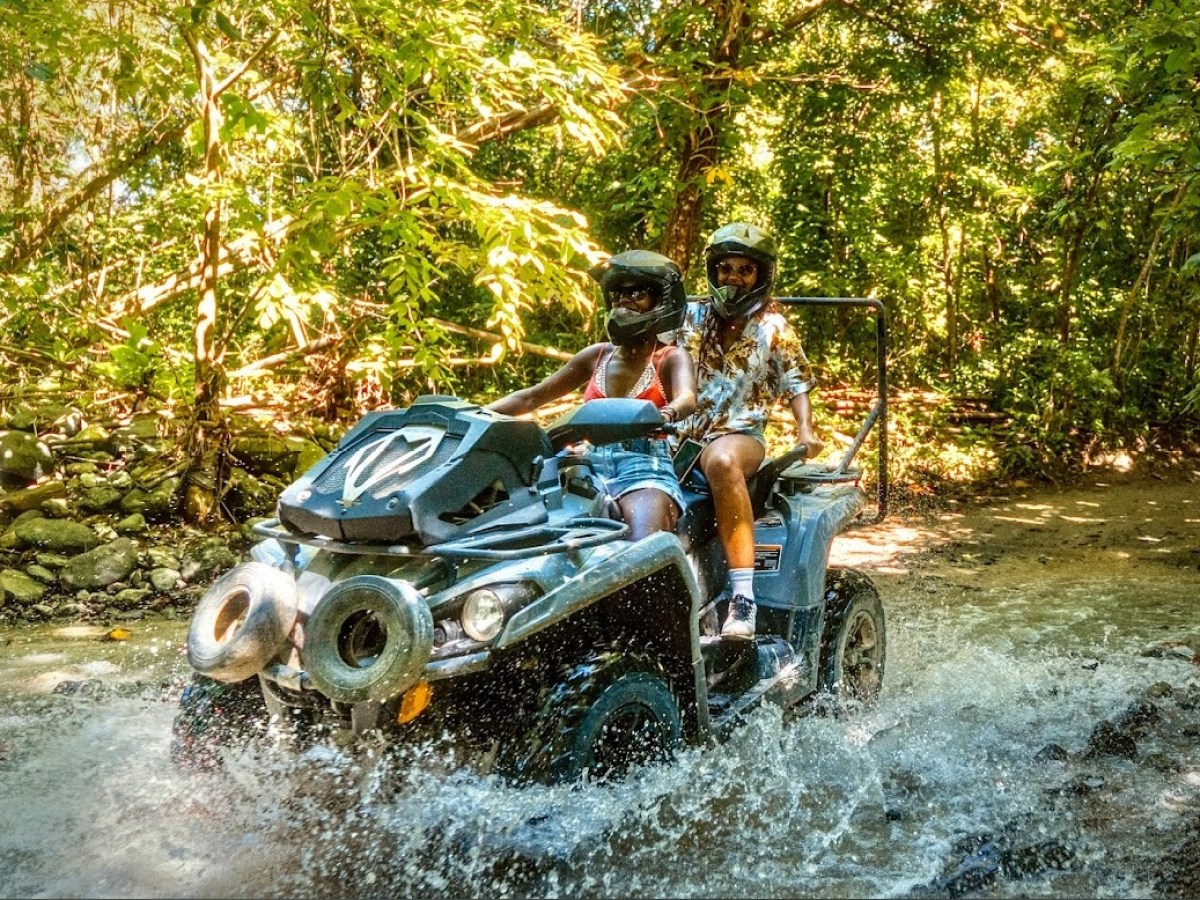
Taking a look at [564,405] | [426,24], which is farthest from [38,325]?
[564,405]

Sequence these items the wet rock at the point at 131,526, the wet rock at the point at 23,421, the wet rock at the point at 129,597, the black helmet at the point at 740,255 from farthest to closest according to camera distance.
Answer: the wet rock at the point at 23,421
the wet rock at the point at 131,526
the wet rock at the point at 129,597
the black helmet at the point at 740,255

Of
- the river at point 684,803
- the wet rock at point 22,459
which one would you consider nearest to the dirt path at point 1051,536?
the river at point 684,803

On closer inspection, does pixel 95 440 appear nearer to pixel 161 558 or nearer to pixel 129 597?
pixel 161 558

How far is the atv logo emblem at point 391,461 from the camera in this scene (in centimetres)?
329

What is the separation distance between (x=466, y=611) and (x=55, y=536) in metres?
5.65

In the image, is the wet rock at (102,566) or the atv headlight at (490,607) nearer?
the atv headlight at (490,607)

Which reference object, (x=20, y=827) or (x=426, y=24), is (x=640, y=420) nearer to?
(x=20, y=827)

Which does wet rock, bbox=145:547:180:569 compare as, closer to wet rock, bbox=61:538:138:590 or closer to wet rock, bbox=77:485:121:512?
wet rock, bbox=61:538:138:590

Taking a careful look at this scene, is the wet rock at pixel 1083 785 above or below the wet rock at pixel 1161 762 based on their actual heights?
above

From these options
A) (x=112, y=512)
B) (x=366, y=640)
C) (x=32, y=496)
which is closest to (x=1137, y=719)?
(x=366, y=640)

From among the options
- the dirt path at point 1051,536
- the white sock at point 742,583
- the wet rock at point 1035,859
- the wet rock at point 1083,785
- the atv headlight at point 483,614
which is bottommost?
the dirt path at point 1051,536

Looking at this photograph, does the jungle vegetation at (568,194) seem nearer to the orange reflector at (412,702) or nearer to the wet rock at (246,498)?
the wet rock at (246,498)

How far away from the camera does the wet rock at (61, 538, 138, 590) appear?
7.25m

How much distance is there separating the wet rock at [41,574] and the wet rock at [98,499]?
860 millimetres
